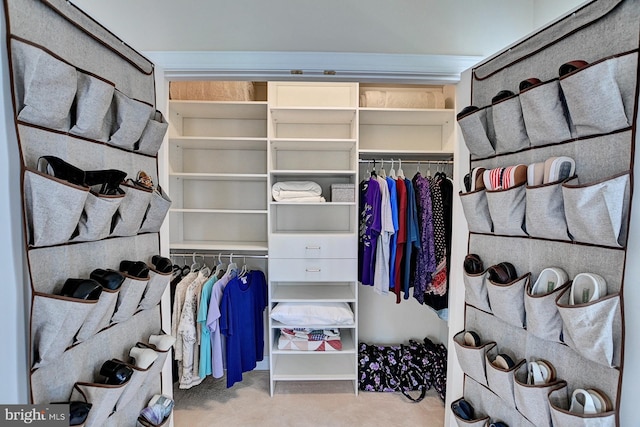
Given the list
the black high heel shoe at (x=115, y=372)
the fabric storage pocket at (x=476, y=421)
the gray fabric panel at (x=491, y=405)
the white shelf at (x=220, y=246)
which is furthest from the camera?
the white shelf at (x=220, y=246)

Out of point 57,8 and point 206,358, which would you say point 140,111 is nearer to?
point 57,8

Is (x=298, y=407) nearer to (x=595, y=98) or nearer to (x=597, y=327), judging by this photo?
(x=597, y=327)

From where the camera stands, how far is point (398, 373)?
234 cm

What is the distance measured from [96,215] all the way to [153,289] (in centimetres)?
38

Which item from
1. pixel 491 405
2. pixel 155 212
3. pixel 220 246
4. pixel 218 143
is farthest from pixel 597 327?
pixel 218 143

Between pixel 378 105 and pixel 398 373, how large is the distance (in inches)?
82.5

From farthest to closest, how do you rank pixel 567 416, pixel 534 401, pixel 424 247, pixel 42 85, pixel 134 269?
pixel 424 247
pixel 134 269
pixel 534 401
pixel 567 416
pixel 42 85

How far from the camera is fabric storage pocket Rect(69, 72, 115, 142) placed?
0.80 meters

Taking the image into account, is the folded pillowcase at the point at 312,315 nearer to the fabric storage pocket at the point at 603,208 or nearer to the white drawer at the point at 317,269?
the white drawer at the point at 317,269

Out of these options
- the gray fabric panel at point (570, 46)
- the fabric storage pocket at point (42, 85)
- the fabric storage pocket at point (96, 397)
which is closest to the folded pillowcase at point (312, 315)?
the fabric storage pocket at point (96, 397)

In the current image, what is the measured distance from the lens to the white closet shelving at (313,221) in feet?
7.14

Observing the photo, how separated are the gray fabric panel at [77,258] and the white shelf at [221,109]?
1415 millimetres

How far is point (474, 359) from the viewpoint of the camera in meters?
1.12

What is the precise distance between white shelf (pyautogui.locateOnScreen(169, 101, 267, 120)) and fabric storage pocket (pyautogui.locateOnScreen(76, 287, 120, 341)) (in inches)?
67.1
